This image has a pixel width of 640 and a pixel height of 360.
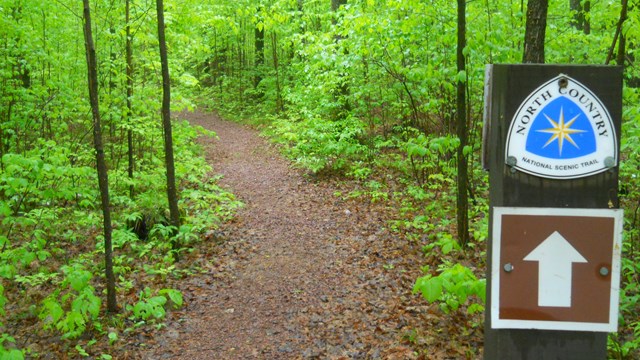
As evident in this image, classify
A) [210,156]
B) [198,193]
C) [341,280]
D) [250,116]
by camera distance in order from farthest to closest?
[250,116] < [210,156] < [198,193] < [341,280]

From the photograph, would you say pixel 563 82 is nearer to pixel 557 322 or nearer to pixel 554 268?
pixel 554 268

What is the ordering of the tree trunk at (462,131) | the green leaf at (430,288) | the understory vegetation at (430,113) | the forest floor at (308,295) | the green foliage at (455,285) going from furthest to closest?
the tree trunk at (462,131)
the understory vegetation at (430,113)
the forest floor at (308,295)
the green leaf at (430,288)
the green foliage at (455,285)

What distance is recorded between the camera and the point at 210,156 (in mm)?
16469

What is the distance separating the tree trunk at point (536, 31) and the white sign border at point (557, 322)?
3.94 metres

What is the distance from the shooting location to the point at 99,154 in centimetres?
579

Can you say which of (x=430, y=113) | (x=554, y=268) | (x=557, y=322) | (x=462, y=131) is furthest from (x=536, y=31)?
(x=430, y=113)

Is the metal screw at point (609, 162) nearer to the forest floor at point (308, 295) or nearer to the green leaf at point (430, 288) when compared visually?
the green leaf at point (430, 288)

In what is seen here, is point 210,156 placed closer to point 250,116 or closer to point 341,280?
point 250,116

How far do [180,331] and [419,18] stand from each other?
585 cm

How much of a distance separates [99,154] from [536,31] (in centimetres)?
536

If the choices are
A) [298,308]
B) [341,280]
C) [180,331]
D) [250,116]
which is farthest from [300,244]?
[250,116]

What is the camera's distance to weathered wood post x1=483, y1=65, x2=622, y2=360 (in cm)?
192

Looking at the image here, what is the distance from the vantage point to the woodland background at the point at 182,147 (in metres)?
5.79

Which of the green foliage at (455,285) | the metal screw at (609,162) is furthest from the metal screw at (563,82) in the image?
the green foliage at (455,285)
